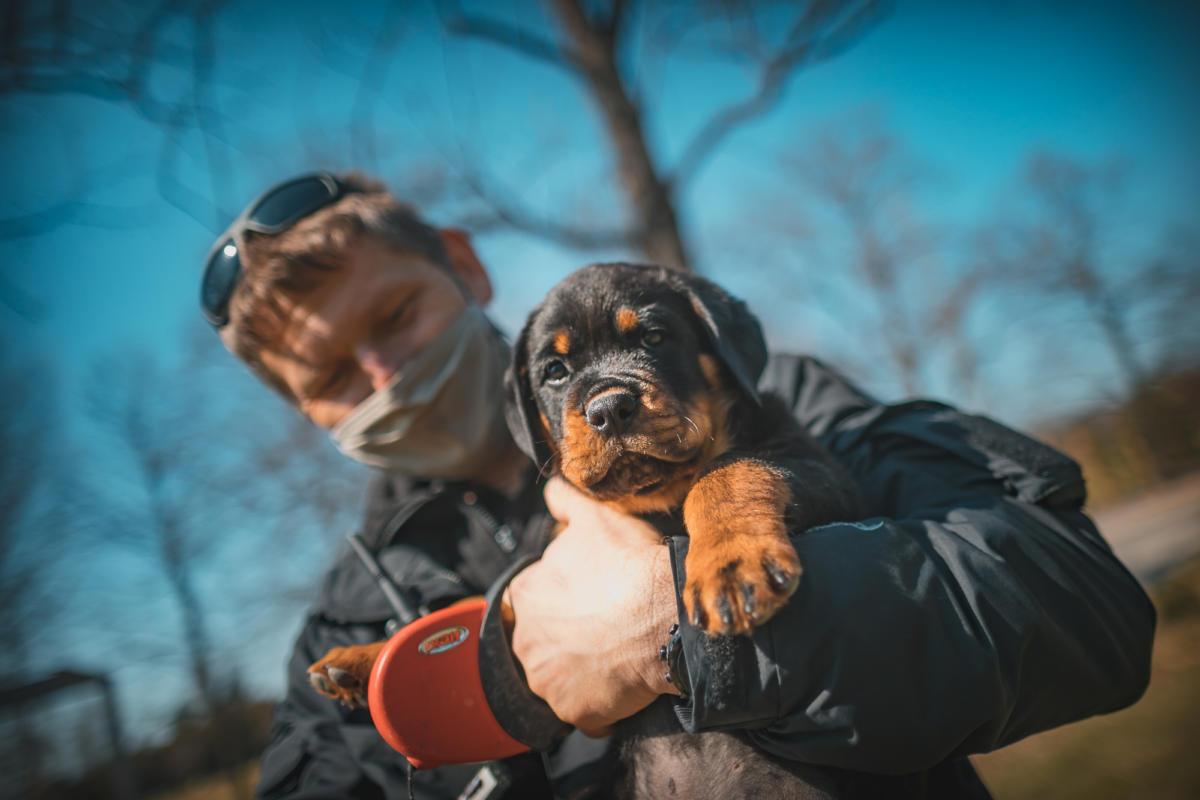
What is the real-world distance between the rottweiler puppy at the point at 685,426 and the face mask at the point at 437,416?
27cm

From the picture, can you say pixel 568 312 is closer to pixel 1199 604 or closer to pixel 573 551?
pixel 573 551

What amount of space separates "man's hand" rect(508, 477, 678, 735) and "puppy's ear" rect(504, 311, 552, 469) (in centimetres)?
46

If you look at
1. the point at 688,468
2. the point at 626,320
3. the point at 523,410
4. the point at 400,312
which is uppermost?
the point at 400,312

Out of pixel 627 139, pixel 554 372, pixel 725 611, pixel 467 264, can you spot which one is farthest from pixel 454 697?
Answer: pixel 627 139

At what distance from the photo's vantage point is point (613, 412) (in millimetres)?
1702

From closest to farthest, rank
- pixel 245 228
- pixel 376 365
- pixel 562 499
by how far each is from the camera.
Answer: pixel 562 499
pixel 376 365
pixel 245 228

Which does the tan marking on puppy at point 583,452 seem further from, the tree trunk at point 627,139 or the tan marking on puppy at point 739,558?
the tree trunk at point 627,139

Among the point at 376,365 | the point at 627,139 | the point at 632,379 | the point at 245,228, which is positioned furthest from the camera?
the point at 627,139

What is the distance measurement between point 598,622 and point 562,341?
0.99m

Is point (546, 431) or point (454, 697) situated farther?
point (546, 431)

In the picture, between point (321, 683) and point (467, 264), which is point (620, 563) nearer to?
point (321, 683)

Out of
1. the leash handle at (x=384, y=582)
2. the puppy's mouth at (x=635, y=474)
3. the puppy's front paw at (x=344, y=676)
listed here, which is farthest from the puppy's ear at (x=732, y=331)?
the puppy's front paw at (x=344, y=676)

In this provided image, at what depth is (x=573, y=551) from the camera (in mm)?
1716

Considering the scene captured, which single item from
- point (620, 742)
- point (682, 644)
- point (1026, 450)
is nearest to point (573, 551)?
point (682, 644)
